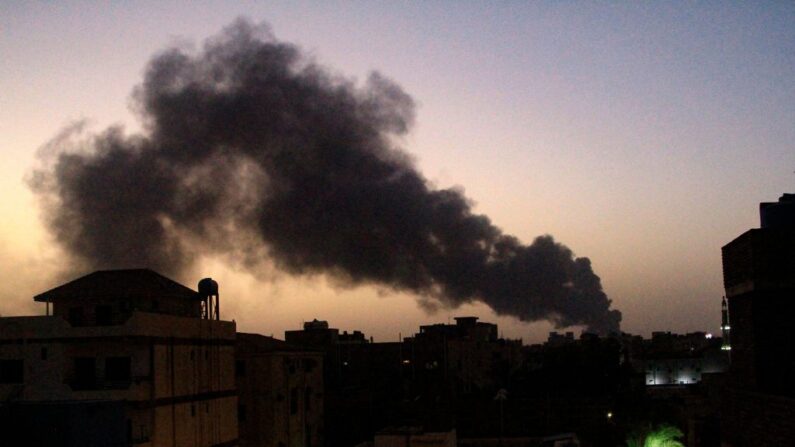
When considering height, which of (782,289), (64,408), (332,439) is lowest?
(332,439)

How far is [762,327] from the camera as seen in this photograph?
20562 mm

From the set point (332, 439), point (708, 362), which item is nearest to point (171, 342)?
point (332, 439)

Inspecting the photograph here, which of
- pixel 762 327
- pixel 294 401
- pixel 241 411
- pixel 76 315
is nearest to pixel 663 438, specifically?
pixel 294 401

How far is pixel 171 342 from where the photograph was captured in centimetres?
4206

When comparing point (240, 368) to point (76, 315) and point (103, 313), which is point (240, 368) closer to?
point (103, 313)

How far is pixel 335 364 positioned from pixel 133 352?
45.9 metres

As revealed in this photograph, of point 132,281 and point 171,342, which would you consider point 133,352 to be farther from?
point 132,281

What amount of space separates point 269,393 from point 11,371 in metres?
16.7

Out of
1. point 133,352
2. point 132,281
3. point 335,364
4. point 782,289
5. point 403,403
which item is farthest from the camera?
point 335,364

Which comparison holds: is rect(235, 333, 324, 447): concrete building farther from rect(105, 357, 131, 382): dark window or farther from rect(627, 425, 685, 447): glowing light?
rect(627, 425, 685, 447): glowing light

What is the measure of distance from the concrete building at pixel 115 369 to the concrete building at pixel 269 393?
15.4 ft

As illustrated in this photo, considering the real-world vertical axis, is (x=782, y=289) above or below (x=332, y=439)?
above

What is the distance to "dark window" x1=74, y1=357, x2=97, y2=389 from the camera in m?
40.3

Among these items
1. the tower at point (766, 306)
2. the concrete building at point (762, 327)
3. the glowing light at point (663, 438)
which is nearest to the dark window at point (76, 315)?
the glowing light at point (663, 438)
